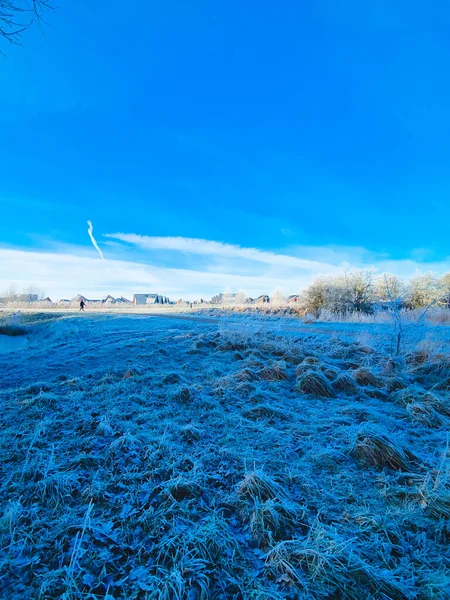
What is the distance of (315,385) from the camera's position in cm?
511

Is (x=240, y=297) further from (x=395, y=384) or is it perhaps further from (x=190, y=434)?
(x=190, y=434)

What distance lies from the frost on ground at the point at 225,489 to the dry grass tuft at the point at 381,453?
0.04ft

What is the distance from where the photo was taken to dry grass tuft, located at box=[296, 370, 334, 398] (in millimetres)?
5023

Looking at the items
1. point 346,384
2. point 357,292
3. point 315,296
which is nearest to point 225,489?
point 346,384

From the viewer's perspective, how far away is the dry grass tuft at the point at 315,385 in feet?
16.5

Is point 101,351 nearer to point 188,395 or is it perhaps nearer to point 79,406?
point 79,406

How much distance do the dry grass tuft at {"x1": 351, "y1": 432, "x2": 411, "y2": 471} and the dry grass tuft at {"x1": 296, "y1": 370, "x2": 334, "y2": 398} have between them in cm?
192

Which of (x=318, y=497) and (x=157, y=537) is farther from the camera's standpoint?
(x=318, y=497)

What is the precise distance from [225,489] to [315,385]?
311 centimetres

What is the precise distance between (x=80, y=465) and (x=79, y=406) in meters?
1.73

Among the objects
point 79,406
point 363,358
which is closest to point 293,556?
point 79,406

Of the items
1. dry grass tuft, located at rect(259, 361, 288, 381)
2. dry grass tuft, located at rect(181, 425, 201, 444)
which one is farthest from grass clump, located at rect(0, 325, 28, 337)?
dry grass tuft, located at rect(181, 425, 201, 444)

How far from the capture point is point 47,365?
7078 millimetres

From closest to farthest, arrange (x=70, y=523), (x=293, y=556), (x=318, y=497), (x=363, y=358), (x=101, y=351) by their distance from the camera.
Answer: (x=293, y=556) < (x=70, y=523) < (x=318, y=497) < (x=363, y=358) < (x=101, y=351)
